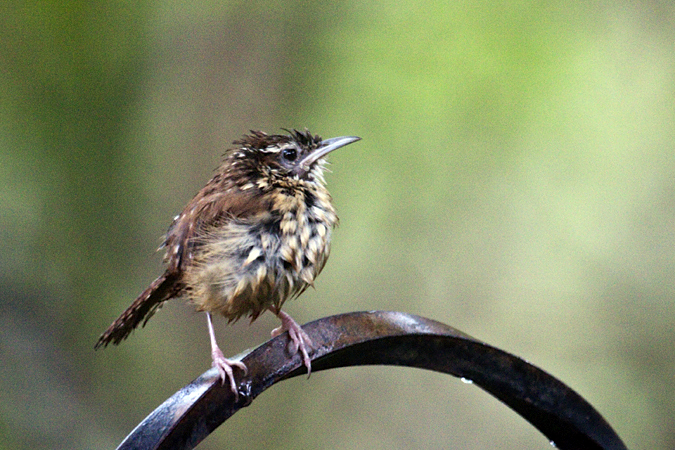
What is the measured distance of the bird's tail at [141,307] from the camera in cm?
233

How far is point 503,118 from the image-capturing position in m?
5.18

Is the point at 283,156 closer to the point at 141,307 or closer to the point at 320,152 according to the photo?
the point at 320,152

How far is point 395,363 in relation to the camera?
5.78ft

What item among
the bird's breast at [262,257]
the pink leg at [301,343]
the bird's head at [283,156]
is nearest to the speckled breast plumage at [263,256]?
the bird's breast at [262,257]

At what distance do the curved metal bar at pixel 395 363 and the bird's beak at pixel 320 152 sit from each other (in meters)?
0.80

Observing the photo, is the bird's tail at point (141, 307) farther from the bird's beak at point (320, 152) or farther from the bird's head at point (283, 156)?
the bird's beak at point (320, 152)

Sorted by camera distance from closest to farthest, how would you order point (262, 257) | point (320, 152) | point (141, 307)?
point (262, 257)
point (141, 307)
point (320, 152)

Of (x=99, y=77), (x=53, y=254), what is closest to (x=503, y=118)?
(x=99, y=77)

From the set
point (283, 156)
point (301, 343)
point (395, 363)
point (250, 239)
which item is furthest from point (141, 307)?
point (395, 363)

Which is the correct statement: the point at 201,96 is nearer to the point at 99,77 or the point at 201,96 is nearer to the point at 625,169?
the point at 99,77

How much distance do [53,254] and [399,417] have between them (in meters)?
2.75

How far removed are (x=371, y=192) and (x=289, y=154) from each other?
268 cm

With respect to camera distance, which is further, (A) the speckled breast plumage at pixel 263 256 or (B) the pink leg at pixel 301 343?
(A) the speckled breast plumage at pixel 263 256

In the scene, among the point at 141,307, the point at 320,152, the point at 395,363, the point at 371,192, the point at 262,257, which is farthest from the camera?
the point at 371,192
